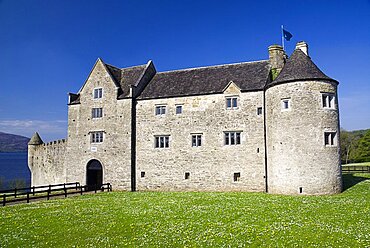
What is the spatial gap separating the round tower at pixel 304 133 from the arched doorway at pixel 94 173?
18573mm

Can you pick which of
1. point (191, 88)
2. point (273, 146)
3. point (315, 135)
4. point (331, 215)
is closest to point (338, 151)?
point (315, 135)

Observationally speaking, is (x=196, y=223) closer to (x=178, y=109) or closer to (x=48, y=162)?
(x=178, y=109)

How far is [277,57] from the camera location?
29.1 m

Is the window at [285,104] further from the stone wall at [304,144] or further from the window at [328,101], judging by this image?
the window at [328,101]

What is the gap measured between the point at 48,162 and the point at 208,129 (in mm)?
21849

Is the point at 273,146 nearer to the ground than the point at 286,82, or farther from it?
nearer to the ground

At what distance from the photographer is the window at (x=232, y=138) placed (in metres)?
27.9

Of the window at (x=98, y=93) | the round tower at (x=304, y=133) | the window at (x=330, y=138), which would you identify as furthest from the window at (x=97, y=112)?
the window at (x=330, y=138)

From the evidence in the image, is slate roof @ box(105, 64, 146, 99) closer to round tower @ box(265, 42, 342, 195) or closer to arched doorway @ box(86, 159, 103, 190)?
arched doorway @ box(86, 159, 103, 190)

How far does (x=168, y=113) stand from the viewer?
100ft

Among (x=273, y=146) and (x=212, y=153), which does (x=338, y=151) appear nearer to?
(x=273, y=146)

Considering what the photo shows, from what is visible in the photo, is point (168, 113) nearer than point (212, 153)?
No

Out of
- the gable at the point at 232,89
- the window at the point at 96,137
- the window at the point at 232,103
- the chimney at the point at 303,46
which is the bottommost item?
the window at the point at 96,137

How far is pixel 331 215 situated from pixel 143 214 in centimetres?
1074
